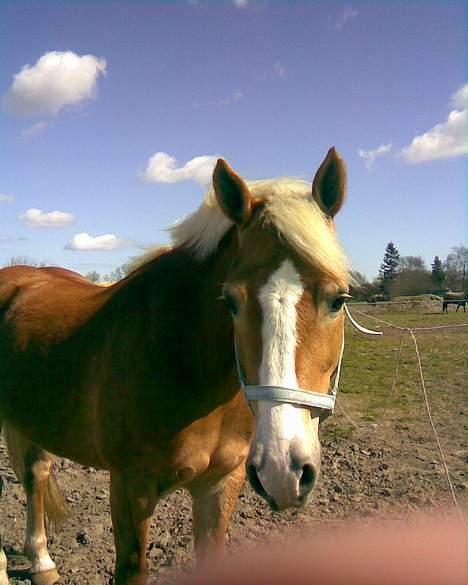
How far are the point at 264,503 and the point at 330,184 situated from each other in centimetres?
309

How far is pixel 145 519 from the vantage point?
2.26 meters

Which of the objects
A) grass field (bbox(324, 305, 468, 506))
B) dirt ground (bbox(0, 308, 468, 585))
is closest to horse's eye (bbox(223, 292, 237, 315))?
dirt ground (bbox(0, 308, 468, 585))

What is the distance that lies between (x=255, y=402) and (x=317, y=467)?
29cm

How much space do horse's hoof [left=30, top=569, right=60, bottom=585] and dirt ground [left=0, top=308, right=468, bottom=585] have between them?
56mm

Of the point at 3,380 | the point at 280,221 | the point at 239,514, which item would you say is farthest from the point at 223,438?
the point at 239,514

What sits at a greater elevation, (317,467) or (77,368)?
(77,368)

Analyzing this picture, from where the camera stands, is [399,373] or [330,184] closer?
[330,184]

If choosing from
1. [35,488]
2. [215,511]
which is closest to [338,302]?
[215,511]

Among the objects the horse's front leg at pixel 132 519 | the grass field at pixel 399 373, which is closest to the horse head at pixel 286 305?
the horse's front leg at pixel 132 519

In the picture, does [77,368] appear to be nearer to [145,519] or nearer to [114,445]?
[114,445]

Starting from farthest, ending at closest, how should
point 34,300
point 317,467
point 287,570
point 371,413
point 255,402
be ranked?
point 371,413 → point 34,300 → point 255,402 → point 317,467 → point 287,570

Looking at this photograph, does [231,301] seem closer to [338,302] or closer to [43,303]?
[338,302]

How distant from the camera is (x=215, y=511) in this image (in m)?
2.64

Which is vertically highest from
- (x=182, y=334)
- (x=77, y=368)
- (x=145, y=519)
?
(x=182, y=334)
